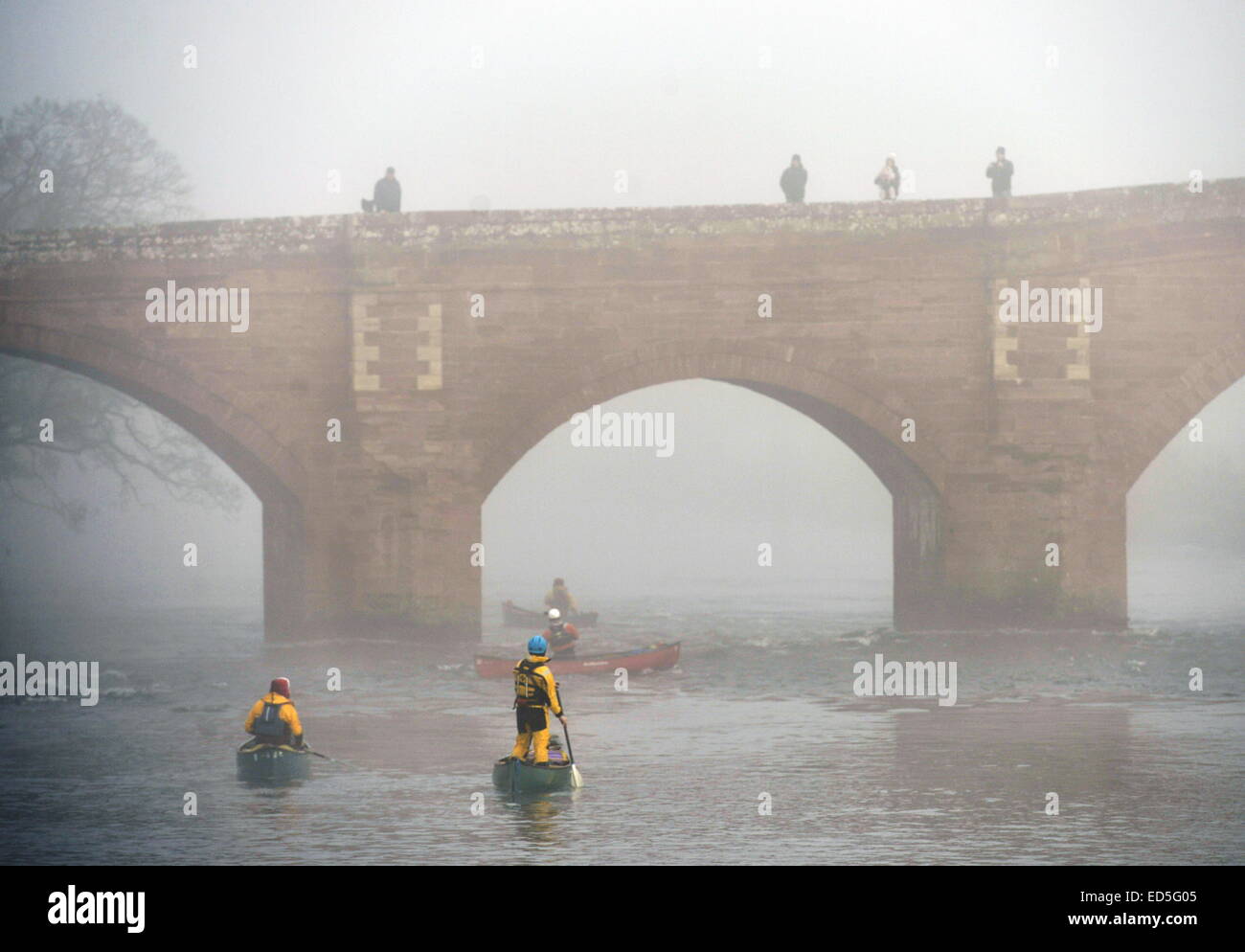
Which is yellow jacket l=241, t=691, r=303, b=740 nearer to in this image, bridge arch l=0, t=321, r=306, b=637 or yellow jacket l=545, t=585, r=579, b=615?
bridge arch l=0, t=321, r=306, b=637

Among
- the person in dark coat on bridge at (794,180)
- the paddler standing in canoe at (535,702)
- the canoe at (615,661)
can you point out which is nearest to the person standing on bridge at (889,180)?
the person in dark coat on bridge at (794,180)

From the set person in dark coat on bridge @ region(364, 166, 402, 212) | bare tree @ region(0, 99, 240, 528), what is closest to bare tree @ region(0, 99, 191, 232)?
bare tree @ region(0, 99, 240, 528)

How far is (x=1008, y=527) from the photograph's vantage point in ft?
82.1

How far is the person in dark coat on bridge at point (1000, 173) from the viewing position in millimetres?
27047

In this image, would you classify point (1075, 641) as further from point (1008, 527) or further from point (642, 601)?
point (642, 601)

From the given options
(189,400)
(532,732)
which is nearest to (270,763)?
(532,732)

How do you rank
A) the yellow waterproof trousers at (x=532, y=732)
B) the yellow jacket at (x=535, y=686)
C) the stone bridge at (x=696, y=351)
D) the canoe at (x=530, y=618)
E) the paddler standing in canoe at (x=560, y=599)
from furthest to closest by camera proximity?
the canoe at (x=530, y=618)
the paddler standing in canoe at (x=560, y=599)
the stone bridge at (x=696, y=351)
the yellow waterproof trousers at (x=532, y=732)
the yellow jacket at (x=535, y=686)

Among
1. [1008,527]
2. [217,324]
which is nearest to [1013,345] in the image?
[1008,527]

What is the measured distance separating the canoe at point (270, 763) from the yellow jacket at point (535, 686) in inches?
88.0

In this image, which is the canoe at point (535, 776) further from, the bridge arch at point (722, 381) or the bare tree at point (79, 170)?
the bare tree at point (79, 170)

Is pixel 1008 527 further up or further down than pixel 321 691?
further up

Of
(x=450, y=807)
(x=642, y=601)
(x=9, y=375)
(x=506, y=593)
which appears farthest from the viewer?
(x=506, y=593)

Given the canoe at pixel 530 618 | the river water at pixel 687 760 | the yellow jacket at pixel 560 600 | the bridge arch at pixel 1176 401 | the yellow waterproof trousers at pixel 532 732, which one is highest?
the bridge arch at pixel 1176 401
